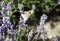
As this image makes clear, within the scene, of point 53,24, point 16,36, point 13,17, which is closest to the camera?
point 16,36

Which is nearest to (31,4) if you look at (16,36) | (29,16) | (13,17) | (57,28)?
(29,16)

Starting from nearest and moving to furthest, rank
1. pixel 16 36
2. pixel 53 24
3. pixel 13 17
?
pixel 16 36 < pixel 13 17 < pixel 53 24

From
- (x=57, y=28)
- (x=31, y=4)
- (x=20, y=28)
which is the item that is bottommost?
(x=57, y=28)

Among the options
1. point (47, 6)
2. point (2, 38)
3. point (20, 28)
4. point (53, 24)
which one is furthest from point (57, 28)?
point (2, 38)

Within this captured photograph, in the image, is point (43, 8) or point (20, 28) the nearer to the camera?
point (20, 28)

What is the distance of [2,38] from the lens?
1319 millimetres

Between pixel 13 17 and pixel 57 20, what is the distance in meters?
0.47

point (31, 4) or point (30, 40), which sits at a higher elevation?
point (31, 4)

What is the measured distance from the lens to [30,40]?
52.7 inches

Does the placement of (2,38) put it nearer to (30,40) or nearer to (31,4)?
(30,40)

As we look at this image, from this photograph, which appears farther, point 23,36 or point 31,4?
point 31,4

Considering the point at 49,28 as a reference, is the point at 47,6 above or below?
above

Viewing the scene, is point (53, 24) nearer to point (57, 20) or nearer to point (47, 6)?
point (57, 20)

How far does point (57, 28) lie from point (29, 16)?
30 centimetres
